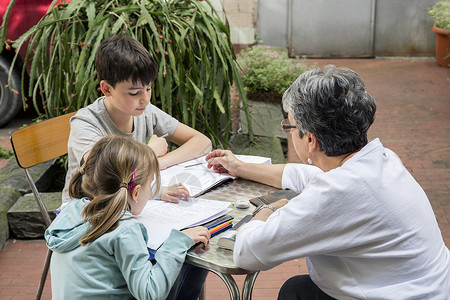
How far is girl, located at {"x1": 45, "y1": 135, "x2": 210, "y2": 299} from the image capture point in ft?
6.18

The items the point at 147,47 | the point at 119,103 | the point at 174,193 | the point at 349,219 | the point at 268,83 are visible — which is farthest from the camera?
the point at 268,83

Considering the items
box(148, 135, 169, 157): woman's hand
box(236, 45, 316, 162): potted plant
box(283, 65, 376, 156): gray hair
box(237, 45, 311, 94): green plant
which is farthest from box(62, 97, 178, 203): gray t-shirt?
box(237, 45, 311, 94): green plant

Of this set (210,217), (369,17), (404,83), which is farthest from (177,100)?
(369,17)

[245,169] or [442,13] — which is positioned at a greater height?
[245,169]

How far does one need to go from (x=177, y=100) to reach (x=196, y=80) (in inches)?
7.6

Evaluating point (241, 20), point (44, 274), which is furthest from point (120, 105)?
point (241, 20)

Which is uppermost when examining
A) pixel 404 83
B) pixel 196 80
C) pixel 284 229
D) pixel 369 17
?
pixel 284 229

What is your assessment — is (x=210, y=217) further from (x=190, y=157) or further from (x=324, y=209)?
(x=190, y=157)

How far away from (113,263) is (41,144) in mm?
1164

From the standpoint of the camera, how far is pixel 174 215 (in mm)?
2209

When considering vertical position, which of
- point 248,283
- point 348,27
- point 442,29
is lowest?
point 348,27

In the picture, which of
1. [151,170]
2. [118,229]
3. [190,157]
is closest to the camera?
[118,229]

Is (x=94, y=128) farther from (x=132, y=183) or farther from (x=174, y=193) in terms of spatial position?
(x=132, y=183)

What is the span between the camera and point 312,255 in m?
1.82
